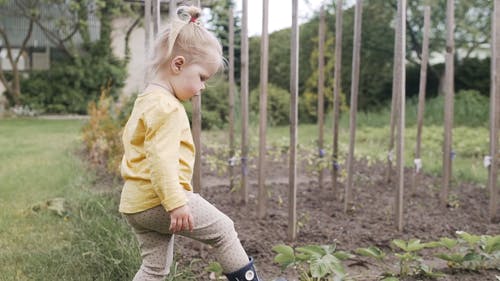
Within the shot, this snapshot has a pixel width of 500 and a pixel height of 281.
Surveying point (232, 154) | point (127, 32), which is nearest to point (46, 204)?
point (232, 154)

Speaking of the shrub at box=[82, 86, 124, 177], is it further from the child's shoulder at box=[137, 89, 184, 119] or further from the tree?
the tree

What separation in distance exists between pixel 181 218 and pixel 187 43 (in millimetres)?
651

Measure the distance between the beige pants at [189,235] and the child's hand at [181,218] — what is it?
0.11 metres

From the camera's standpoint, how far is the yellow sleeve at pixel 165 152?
6.85ft

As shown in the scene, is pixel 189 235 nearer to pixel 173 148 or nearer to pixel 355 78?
pixel 173 148

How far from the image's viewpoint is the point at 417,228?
13.5 ft

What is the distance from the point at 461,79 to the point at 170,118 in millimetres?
13593

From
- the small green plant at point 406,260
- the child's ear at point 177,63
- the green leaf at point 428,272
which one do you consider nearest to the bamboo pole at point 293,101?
the small green plant at point 406,260

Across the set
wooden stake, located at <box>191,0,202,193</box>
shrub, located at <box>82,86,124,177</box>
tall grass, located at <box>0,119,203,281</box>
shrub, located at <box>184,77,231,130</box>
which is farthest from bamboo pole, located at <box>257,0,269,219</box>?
shrub, located at <box>184,77,231,130</box>

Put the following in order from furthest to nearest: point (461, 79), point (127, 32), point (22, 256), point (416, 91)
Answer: point (127, 32), point (416, 91), point (461, 79), point (22, 256)

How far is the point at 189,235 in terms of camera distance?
235 cm

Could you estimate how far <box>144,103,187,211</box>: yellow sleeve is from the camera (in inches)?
82.2

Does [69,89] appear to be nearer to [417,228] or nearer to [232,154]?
[232,154]

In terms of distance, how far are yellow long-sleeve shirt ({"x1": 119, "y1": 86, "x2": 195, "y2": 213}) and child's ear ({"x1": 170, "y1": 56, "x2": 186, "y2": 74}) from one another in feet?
0.30
